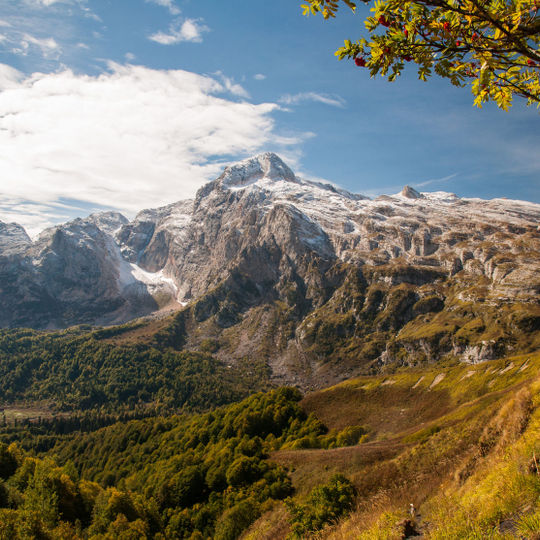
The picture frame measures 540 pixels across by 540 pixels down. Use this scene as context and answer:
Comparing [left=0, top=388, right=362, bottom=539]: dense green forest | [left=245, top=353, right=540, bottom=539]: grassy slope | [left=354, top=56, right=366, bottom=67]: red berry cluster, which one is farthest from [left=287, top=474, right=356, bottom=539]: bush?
[left=354, top=56, right=366, bottom=67]: red berry cluster

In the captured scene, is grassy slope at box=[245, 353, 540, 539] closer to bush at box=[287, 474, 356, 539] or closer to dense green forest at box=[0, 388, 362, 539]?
bush at box=[287, 474, 356, 539]

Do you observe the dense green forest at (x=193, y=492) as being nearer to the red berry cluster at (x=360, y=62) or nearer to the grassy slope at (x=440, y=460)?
the grassy slope at (x=440, y=460)

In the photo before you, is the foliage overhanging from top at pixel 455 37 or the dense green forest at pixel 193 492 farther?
the dense green forest at pixel 193 492

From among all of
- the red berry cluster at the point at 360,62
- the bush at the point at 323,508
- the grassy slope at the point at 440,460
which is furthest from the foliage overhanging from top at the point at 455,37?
the bush at the point at 323,508

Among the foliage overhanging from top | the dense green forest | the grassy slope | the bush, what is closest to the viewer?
the foliage overhanging from top

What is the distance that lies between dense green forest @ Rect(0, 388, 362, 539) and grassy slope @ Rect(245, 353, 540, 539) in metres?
3.63

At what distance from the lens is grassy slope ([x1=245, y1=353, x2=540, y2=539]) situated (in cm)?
947

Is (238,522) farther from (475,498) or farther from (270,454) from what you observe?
(475,498)

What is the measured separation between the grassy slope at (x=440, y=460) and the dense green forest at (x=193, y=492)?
3.63 m

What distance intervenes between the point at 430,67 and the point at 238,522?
46.7 meters

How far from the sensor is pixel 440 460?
2648 cm

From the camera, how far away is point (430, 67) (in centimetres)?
730

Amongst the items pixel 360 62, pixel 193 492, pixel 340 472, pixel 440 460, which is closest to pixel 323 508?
pixel 440 460

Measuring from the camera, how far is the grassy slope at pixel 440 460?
31.1 feet
